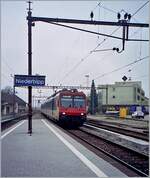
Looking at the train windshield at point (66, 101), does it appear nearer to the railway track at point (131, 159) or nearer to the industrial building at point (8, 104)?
the railway track at point (131, 159)

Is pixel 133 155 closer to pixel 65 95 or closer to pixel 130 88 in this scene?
pixel 65 95

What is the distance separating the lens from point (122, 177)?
10008mm

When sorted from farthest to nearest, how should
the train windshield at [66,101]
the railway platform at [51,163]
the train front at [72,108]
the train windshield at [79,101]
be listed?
1. the train windshield at [79,101]
2. the train windshield at [66,101]
3. the train front at [72,108]
4. the railway platform at [51,163]

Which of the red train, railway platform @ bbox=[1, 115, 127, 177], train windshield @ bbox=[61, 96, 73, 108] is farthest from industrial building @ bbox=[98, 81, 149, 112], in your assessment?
railway platform @ bbox=[1, 115, 127, 177]

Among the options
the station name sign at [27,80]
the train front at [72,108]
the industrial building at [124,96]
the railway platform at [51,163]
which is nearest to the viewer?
the railway platform at [51,163]

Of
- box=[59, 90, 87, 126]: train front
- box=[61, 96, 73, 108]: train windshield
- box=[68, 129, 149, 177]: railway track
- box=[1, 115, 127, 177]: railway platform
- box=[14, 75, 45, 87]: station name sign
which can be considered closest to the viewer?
box=[1, 115, 127, 177]: railway platform

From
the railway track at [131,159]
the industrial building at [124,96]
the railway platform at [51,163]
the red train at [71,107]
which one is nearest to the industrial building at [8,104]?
the red train at [71,107]

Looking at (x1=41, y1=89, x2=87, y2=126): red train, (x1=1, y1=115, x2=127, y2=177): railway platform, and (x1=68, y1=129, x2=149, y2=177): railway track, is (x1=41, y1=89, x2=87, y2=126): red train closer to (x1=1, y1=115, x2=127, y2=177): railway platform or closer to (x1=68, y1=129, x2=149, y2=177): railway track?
(x1=68, y1=129, x2=149, y2=177): railway track

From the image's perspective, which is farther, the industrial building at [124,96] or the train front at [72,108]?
the industrial building at [124,96]

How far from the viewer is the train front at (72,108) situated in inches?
1249

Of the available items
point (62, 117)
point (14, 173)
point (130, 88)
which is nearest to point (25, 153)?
point (14, 173)

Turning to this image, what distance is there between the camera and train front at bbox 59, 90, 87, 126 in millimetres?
31734

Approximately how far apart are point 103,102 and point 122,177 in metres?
118

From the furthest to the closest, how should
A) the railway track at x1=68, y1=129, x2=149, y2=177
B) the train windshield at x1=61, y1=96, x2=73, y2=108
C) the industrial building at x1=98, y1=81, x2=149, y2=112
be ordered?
the industrial building at x1=98, y1=81, x2=149, y2=112 → the train windshield at x1=61, y1=96, x2=73, y2=108 → the railway track at x1=68, y1=129, x2=149, y2=177
